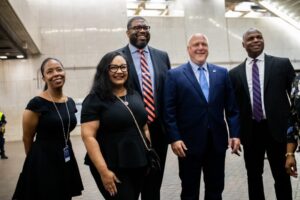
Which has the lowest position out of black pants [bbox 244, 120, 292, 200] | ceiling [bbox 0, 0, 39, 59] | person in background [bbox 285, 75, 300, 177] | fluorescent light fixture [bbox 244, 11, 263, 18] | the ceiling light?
black pants [bbox 244, 120, 292, 200]

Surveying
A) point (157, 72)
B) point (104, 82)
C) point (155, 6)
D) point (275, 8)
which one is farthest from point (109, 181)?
point (275, 8)

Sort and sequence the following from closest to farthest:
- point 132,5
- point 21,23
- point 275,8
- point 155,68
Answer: point 155,68 < point 21,23 < point 275,8 < point 132,5

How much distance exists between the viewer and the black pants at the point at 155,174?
281cm

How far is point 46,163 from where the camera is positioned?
270 cm

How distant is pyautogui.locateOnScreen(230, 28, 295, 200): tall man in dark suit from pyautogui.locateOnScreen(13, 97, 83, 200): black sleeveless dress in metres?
1.77

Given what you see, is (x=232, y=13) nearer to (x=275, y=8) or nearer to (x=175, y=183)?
(x=275, y=8)

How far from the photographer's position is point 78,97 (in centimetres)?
1495

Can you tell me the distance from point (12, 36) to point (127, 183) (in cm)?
834

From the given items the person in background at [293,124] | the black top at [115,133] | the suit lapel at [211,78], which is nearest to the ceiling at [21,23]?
the suit lapel at [211,78]

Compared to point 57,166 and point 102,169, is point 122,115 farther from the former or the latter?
point 57,166

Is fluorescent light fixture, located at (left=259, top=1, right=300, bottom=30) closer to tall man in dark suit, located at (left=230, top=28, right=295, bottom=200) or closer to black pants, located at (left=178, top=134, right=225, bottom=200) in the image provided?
tall man in dark suit, located at (left=230, top=28, right=295, bottom=200)

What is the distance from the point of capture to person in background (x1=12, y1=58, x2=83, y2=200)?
8.80 feet

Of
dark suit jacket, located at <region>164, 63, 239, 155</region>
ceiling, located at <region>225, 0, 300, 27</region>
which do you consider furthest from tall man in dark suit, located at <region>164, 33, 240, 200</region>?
ceiling, located at <region>225, 0, 300, 27</region>

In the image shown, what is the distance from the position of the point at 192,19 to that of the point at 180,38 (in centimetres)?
111
